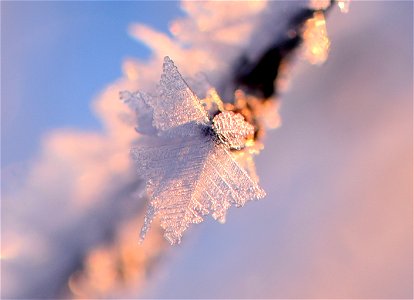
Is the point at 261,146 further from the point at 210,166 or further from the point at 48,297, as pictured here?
the point at 48,297

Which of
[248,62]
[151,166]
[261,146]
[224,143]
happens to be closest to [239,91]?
[248,62]

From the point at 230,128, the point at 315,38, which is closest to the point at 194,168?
the point at 230,128

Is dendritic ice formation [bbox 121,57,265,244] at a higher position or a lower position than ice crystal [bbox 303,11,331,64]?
lower

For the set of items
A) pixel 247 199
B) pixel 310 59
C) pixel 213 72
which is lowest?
pixel 247 199

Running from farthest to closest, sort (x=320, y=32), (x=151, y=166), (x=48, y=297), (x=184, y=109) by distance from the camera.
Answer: (x=48, y=297) → (x=320, y=32) → (x=151, y=166) → (x=184, y=109)

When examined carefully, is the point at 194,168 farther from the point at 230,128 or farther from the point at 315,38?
the point at 315,38

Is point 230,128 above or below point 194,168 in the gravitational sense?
above

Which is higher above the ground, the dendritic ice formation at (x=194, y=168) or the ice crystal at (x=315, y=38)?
the ice crystal at (x=315, y=38)

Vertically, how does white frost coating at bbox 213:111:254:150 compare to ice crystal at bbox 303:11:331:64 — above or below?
below
